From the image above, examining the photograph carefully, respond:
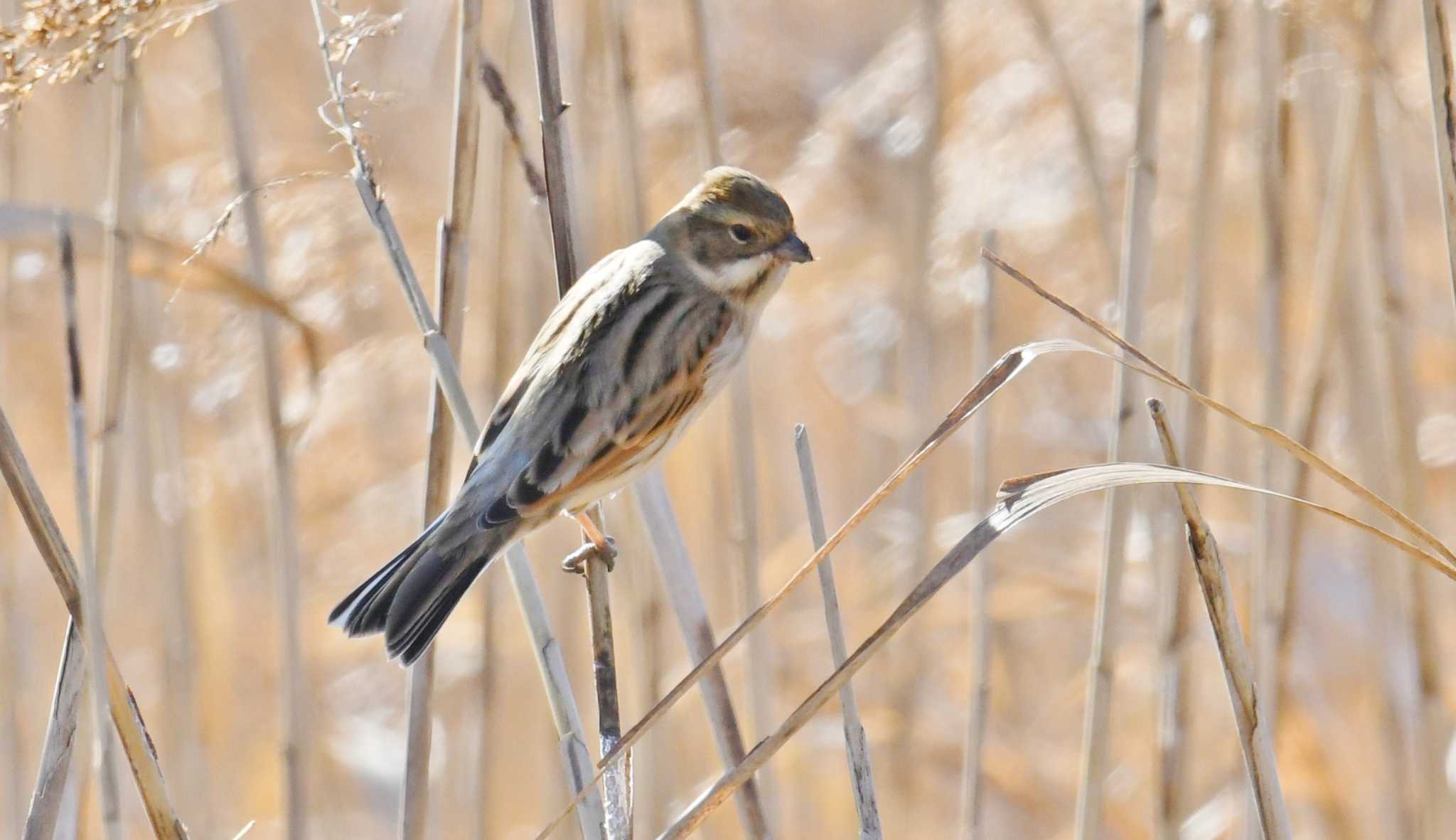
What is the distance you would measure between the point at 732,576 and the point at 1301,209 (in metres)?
2.13

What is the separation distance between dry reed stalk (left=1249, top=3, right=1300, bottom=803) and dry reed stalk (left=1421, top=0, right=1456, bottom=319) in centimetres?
85

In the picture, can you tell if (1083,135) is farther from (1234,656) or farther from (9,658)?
(9,658)

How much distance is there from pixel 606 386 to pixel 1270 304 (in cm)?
125

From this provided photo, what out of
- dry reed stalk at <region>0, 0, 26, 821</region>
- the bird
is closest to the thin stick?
the bird

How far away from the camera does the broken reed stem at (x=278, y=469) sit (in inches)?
96.8

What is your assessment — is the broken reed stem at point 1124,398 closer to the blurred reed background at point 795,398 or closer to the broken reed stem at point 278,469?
the blurred reed background at point 795,398

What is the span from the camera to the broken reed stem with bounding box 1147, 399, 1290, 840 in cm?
143

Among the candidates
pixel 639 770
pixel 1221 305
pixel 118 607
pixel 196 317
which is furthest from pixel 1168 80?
pixel 118 607

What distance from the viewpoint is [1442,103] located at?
165 cm

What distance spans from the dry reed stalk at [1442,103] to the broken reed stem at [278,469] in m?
1.73

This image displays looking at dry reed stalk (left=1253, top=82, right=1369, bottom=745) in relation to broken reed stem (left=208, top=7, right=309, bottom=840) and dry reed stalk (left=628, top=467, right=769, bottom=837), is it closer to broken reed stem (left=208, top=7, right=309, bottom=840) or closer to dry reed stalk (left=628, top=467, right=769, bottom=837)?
dry reed stalk (left=628, top=467, right=769, bottom=837)

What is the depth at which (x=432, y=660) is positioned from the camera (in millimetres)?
2031

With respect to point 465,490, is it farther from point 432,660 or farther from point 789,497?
point 789,497

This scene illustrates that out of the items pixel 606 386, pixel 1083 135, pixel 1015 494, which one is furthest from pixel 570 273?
pixel 1083 135
